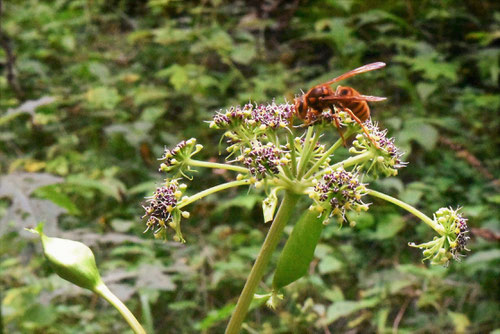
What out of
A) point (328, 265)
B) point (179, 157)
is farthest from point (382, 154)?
point (328, 265)

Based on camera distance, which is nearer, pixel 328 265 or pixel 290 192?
pixel 290 192

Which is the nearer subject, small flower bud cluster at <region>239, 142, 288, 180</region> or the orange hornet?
small flower bud cluster at <region>239, 142, 288, 180</region>

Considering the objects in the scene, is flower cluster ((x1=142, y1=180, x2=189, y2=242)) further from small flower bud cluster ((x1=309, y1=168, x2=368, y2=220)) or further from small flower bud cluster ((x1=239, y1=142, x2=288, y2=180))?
small flower bud cluster ((x1=309, y1=168, x2=368, y2=220))

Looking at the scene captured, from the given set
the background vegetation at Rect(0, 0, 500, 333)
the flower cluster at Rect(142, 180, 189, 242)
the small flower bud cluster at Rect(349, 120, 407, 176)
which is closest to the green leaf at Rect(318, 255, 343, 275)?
the background vegetation at Rect(0, 0, 500, 333)

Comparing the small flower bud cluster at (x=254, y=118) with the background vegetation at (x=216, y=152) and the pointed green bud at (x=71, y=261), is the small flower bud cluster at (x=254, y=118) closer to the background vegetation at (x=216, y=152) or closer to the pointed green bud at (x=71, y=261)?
the pointed green bud at (x=71, y=261)

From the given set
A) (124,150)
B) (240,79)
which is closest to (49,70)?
(124,150)

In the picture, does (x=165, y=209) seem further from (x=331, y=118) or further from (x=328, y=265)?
(x=328, y=265)

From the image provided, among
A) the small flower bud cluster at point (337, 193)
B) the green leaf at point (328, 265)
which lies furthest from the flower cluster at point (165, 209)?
the green leaf at point (328, 265)
